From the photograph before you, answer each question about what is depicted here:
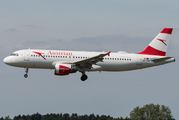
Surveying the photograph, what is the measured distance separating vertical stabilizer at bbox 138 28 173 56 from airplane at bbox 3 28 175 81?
62cm

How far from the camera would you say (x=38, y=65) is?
56438 millimetres

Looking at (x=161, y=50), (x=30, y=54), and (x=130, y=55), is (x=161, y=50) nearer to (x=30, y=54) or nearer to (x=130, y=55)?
(x=130, y=55)

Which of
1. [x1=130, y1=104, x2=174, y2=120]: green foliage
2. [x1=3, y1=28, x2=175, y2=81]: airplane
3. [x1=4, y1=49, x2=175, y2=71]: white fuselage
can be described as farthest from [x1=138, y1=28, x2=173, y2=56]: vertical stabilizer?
[x1=130, y1=104, x2=174, y2=120]: green foliage

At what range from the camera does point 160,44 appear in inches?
2489

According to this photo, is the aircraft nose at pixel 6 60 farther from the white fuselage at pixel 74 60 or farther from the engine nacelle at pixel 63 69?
the engine nacelle at pixel 63 69

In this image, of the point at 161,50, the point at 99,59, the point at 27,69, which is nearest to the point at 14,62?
the point at 27,69

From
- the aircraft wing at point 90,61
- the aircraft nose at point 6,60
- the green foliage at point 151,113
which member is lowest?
the green foliage at point 151,113

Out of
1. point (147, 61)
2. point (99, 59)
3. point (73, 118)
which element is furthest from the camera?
point (73, 118)

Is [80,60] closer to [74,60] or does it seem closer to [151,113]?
[74,60]

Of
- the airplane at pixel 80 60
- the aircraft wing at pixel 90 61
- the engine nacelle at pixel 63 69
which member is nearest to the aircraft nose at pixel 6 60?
the airplane at pixel 80 60

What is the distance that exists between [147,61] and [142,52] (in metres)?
2.82

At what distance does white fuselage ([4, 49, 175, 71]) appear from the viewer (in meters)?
56.4

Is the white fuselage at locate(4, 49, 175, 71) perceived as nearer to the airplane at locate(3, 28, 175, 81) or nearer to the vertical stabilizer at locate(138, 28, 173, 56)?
the airplane at locate(3, 28, 175, 81)

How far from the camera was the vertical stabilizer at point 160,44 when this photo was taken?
6241 cm
